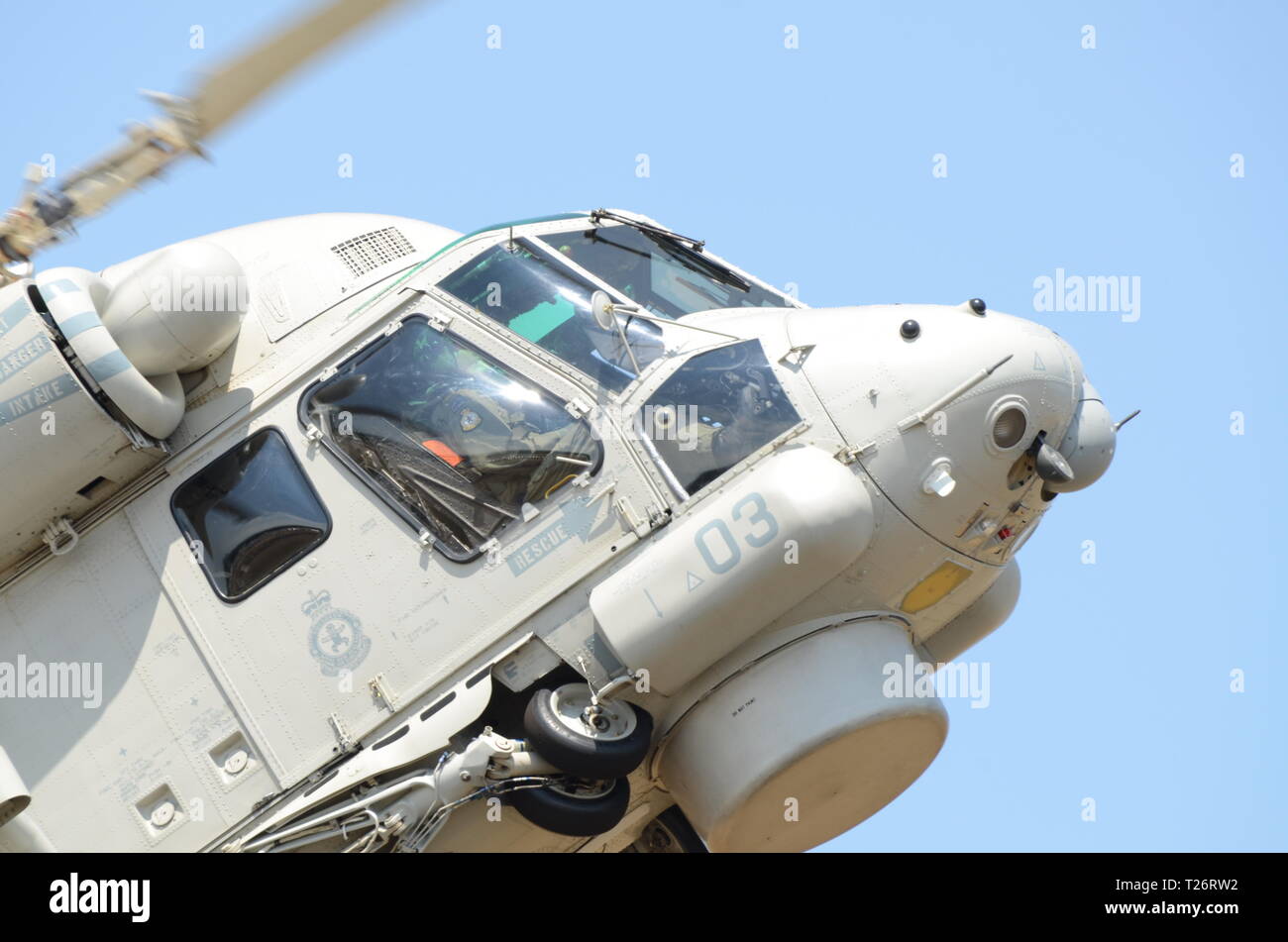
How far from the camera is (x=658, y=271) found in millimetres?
13883

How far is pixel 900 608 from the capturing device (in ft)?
41.2

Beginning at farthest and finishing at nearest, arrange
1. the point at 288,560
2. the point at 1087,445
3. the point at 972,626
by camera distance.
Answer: the point at 972,626
the point at 1087,445
the point at 288,560

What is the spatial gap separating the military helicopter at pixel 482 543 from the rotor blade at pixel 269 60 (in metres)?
0.03

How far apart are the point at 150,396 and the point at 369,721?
287cm

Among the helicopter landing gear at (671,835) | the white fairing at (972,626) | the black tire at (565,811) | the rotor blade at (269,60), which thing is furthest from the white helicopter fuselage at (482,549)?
the rotor blade at (269,60)

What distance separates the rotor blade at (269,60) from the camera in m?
11.0

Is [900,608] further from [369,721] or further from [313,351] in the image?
[313,351]

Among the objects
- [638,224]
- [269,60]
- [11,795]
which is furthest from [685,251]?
[11,795]

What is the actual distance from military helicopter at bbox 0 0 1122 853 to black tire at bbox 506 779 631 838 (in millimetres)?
24

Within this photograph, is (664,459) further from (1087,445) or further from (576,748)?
(1087,445)

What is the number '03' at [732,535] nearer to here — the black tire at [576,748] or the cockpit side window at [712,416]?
the cockpit side window at [712,416]

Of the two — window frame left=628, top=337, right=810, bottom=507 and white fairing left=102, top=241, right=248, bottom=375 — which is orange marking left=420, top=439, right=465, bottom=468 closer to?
window frame left=628, top=337, right=810, bottom=507

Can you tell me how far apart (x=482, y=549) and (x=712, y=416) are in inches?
71.9

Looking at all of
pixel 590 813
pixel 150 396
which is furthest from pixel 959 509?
pixel 150 396
